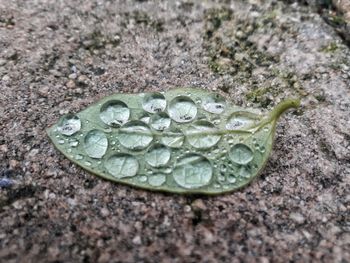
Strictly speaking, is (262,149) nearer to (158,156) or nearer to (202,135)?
(202,135)

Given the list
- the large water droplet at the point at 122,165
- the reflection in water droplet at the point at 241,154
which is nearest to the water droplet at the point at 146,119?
the large water droplet at the point at 122,165

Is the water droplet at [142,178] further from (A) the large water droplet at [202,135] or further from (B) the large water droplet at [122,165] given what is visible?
(A) the large water droplet at [202,135]

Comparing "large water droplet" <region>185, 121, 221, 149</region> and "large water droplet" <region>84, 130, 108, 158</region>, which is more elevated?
"large water droplet" <region>185, 121, 221, 149</region>

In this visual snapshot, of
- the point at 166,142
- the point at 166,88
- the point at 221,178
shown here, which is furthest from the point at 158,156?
the point at 166,88

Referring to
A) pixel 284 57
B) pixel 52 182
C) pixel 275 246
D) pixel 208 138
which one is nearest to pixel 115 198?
pixel 52 182

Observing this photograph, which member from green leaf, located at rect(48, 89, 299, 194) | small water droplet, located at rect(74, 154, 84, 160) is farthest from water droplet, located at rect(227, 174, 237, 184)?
small water droplet, located at rect(74, 154, 84, 160)

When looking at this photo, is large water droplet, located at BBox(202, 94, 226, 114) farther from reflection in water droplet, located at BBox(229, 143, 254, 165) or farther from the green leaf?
reflection in water droplet, located at BBox(229, 143, 254, 165)
